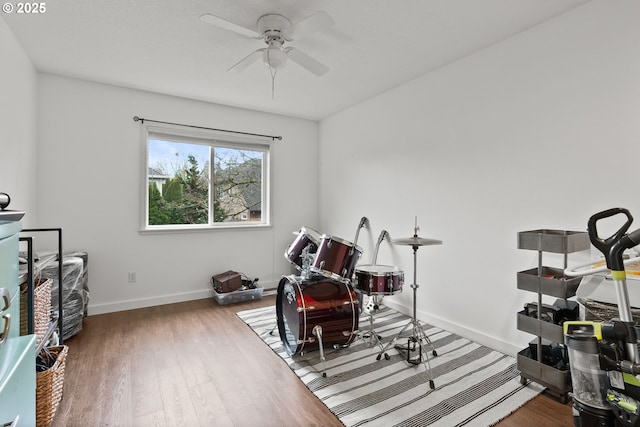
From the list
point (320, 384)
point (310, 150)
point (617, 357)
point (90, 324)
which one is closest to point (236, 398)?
point (320, 384)

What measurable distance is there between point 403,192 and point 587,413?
2369 millimetres

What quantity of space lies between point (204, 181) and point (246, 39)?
6.85 feet

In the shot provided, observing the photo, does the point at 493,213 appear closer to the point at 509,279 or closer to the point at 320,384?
the point at 509,279

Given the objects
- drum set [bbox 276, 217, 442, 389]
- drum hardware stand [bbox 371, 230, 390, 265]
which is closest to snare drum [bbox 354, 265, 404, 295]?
drum set [bbox 276, 217, 442, 389]

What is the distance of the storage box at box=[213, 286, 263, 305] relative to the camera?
3.67 meters

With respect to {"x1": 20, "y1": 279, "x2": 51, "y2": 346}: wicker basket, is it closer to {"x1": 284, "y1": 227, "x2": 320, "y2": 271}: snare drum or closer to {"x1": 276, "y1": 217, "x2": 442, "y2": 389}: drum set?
{"x1": 276, "y1": 217, "x2": 442, "y2": 389}: drum set

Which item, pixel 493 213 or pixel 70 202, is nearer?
pixel 493 213

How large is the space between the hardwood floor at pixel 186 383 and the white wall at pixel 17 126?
52.8 inches

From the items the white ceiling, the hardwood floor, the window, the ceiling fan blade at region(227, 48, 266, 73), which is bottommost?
the hardwood floor

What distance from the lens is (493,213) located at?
8.34ft

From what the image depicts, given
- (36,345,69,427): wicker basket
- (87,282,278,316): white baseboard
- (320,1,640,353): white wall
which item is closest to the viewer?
Result: (36,345,69,427): wicker basket

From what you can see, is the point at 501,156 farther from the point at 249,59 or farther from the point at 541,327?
the point at 249,59

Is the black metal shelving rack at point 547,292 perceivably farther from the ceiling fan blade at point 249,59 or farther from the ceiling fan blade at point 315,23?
the ceiling fan blade at point 249,59

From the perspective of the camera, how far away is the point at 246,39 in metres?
2.42
